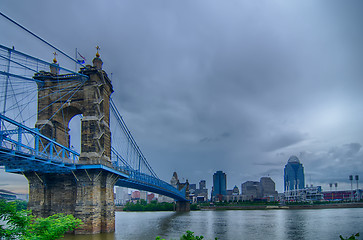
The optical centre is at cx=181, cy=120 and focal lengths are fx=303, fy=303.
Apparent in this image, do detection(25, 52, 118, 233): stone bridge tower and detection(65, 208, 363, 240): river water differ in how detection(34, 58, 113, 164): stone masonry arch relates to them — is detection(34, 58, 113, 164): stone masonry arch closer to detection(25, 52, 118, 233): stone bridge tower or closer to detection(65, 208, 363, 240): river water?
detection(25, 52, 118, 233): stone bridge tower

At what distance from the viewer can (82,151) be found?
117 feet

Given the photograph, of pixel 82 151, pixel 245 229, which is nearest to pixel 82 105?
pixel 82 151

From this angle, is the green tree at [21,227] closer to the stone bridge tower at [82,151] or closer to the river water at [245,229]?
the river water at [245,229]

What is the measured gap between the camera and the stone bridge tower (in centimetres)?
3403

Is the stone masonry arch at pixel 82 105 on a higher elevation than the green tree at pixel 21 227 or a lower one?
higher

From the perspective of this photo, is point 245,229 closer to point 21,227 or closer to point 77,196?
point 77,196

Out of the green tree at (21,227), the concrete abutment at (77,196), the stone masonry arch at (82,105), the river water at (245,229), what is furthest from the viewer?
the river water at (245,229)

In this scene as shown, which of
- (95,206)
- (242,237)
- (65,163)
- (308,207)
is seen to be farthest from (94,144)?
(308,207)

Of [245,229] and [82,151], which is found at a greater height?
[82,151]

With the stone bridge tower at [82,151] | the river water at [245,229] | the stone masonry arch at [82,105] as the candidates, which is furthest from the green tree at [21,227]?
the stone masonry arch at [82,105]

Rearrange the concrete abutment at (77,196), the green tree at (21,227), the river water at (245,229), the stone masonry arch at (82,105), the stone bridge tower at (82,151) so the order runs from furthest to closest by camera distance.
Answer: the river water at (245,229), the stone masonry arch at (82,105), the stone bridge tower at (82,151), the concrete abutment at (77,196), the green tree at (21,227)

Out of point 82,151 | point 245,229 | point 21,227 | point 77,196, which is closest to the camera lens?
point 21,227

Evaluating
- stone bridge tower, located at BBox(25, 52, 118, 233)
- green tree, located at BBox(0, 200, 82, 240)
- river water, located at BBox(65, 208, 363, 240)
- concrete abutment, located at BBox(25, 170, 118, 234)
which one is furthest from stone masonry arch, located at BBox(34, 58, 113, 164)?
green tree, located at BBox(0, 200, 82, 240)

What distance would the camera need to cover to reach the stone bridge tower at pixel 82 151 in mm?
34031
